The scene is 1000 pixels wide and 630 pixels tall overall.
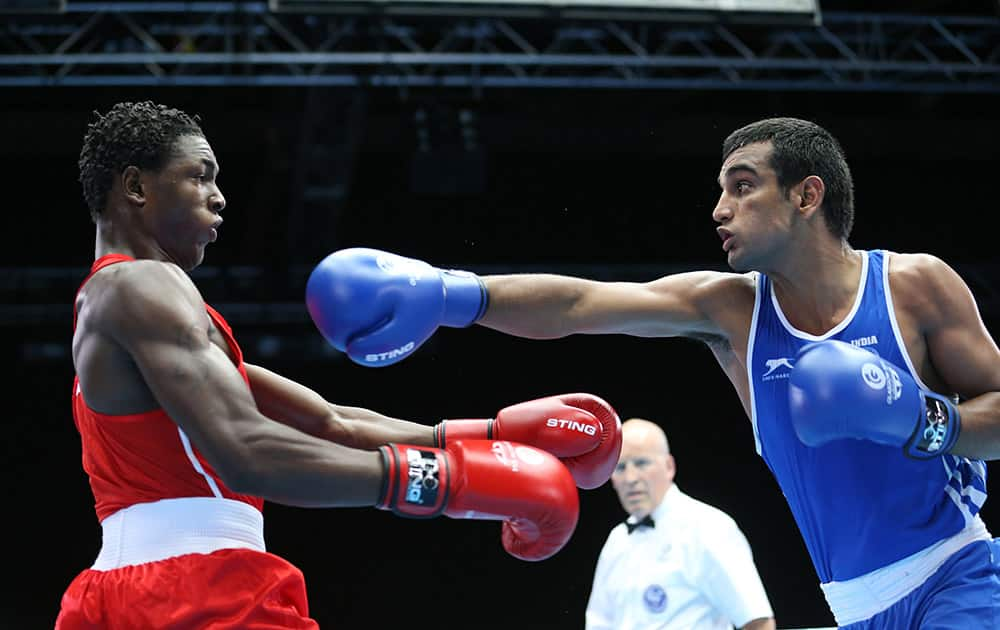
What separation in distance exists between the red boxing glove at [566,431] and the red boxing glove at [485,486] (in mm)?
441

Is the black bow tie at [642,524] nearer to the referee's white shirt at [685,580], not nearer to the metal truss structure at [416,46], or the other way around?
the referee's white shirt at [685,580]

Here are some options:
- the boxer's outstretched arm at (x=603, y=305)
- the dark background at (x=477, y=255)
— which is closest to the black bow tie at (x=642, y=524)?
the boxer's outstretched arm at (x=603, y=305)

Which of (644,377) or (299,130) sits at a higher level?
(299,130)

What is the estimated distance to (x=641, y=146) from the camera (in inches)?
411

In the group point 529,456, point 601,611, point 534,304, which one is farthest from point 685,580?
point 529,456

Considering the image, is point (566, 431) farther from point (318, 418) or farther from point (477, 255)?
point (477, 255)

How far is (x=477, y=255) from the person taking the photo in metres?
10.4

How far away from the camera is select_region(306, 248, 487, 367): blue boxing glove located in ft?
7.86

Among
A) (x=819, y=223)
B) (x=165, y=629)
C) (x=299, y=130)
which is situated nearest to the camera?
(x=165, y=629)

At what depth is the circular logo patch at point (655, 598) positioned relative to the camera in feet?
16.0

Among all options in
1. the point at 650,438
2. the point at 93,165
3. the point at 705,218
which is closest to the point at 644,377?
the point at 705,218

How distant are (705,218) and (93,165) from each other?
8.65 m

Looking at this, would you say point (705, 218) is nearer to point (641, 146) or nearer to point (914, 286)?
point (641, 146)

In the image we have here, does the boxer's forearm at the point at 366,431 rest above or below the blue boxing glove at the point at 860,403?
below
